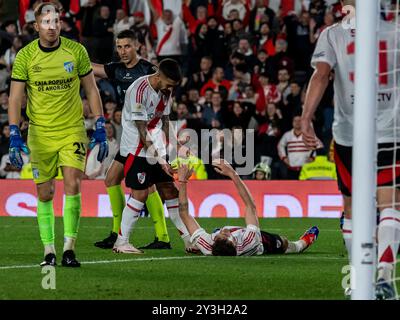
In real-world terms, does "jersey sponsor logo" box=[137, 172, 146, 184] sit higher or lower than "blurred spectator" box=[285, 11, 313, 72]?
lower

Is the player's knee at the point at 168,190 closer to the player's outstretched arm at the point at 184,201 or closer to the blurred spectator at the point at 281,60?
the player's outstretched arm at the point at 184,201

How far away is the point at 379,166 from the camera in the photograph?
8.53m

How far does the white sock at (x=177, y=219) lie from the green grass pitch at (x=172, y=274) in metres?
0.21

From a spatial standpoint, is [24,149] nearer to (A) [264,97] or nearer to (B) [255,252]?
(B) [255,252]

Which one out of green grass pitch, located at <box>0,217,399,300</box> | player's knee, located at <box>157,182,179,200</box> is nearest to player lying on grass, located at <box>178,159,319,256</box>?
green grass pitch, located at <box>0,217,399,300</box>

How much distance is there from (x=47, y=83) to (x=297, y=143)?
10.6m

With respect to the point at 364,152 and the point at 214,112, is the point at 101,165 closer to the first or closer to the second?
the point at 214,112

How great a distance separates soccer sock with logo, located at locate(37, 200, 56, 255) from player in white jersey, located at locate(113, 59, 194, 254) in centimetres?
181

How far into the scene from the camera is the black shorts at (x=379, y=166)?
28.0 feet

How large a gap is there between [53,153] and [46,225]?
26.6 inches

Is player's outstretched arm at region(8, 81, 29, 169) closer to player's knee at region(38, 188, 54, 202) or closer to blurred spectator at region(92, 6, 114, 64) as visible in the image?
player's knee at region(38, 188, 54, 202)

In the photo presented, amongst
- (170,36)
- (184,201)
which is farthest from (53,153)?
(170,36)

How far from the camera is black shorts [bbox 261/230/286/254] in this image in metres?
12.2
